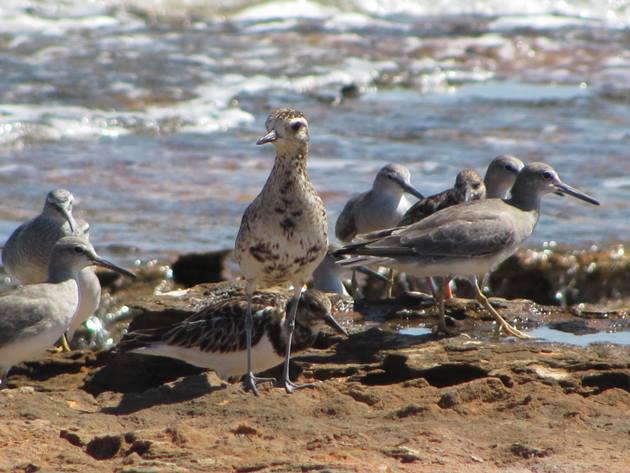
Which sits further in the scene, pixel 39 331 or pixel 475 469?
pixel 39 331

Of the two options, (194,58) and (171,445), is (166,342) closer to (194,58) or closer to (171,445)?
(171,445)

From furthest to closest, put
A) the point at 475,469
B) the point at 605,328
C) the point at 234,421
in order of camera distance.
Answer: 1. the point at 605,328
2. the point at 234,421
3. the point at 475,469

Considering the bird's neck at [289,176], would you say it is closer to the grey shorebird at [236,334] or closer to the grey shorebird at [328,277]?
the grey shorebird at [236,334]

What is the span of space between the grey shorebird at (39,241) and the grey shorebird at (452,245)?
106 inches

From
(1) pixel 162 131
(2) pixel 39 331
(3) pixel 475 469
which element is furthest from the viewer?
(1) pixel 162 131

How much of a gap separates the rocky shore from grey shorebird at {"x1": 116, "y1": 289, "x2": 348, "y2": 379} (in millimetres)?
210

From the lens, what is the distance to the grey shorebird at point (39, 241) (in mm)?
10102

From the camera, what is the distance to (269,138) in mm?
6809

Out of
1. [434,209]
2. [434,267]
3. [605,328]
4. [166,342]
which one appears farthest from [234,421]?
[434,209]

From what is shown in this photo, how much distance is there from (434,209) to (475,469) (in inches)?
192

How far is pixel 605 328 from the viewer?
872 centimetres

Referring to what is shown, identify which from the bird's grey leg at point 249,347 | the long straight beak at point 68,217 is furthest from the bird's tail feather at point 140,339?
the long straight beak at point 68,217

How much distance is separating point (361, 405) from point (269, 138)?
1.51 m

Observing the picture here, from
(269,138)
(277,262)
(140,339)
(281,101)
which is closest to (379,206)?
(140,339)
